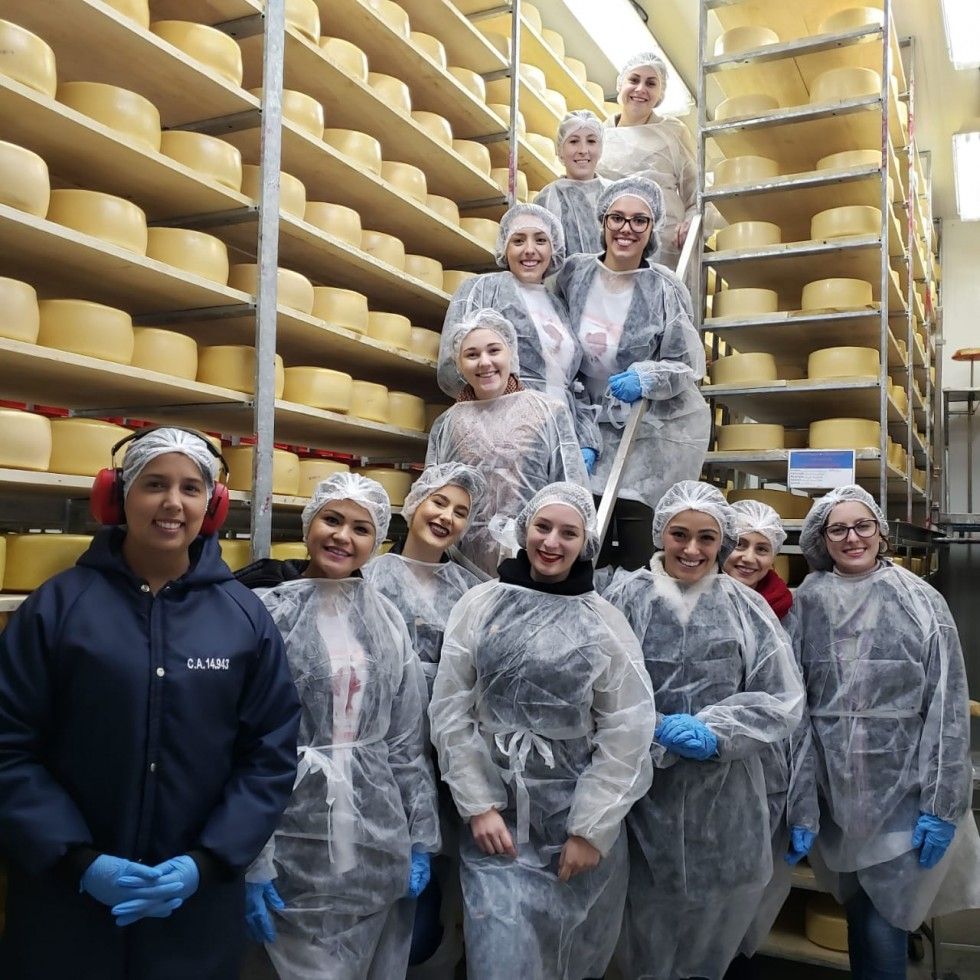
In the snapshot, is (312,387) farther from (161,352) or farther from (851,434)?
(851,434)

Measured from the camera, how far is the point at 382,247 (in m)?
3.08

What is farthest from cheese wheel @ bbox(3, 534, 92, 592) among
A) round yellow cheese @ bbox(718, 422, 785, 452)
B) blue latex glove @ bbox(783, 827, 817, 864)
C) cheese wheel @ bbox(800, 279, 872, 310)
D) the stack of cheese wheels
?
cheese wheel @ bbox(800, 279, 872, 310)

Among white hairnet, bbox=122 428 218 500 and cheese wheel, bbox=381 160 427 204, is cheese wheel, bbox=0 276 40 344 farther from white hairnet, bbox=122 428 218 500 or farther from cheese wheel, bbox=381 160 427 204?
cheese wheel, bbox=381 160 427 204

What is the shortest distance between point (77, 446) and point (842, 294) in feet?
9.15

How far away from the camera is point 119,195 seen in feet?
8.02

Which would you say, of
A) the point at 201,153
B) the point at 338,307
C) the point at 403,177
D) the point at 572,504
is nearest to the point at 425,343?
the point at 338,307

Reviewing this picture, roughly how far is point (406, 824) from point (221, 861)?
18.3 inches

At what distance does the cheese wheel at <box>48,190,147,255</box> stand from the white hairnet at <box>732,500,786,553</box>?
1.65 m

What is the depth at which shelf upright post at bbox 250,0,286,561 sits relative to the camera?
2.43 metres

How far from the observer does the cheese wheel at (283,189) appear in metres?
2.54

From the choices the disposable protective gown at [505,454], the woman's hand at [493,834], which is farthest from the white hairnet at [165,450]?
the disposable protective gown at [505,454]

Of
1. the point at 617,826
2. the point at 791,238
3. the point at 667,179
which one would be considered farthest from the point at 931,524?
the point at 617,826

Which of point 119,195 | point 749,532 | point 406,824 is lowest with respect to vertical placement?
point 406,824

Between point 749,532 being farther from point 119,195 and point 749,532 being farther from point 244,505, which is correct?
point 119,195
